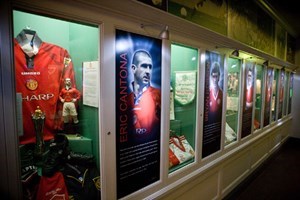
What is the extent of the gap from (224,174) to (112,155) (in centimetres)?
234

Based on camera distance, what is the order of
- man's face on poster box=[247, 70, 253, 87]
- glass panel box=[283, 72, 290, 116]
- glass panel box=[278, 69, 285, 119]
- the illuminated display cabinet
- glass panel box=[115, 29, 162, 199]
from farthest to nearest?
glass panel box=[283, 72, 290, 116] < glass panel box=[278, 69, 285, 119] < man's face on poster box=[247, 70, 253, 87] < glass panel box=[115, 29, 162, 199] < the illuminated display cabinet

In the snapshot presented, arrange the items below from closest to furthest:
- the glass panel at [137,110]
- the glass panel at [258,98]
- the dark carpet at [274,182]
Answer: the glass panel at [137,110], the dark carpet at [274,182], the glass panel at [258,98]

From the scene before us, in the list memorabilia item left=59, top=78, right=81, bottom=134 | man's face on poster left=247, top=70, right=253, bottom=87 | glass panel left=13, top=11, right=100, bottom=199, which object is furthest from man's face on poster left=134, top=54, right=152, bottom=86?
man's face on poster left=247, top=70, right=253, bottom=87

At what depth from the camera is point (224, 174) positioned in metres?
3.20

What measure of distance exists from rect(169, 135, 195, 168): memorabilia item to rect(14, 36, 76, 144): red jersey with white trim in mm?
1297

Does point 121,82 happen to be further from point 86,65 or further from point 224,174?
point 224,174

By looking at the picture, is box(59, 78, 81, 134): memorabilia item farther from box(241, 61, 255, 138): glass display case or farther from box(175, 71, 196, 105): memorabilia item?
box(241, 61, 255, 138): glass display case

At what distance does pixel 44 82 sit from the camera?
179cm

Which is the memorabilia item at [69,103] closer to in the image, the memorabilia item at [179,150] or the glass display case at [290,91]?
the memorabilia item at [179,150]

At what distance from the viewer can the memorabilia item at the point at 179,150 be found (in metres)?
2.39

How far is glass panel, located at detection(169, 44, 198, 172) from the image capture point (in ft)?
8.06

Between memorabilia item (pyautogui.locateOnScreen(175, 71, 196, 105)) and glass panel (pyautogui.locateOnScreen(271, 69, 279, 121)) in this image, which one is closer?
memorabilia item (pyautogui.locateOnScreen(175, 71, 196, 105))

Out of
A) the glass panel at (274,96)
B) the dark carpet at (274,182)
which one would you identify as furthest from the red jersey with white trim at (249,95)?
the glass panel at (274,96)

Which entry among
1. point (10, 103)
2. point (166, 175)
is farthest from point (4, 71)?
point (166, 175)
